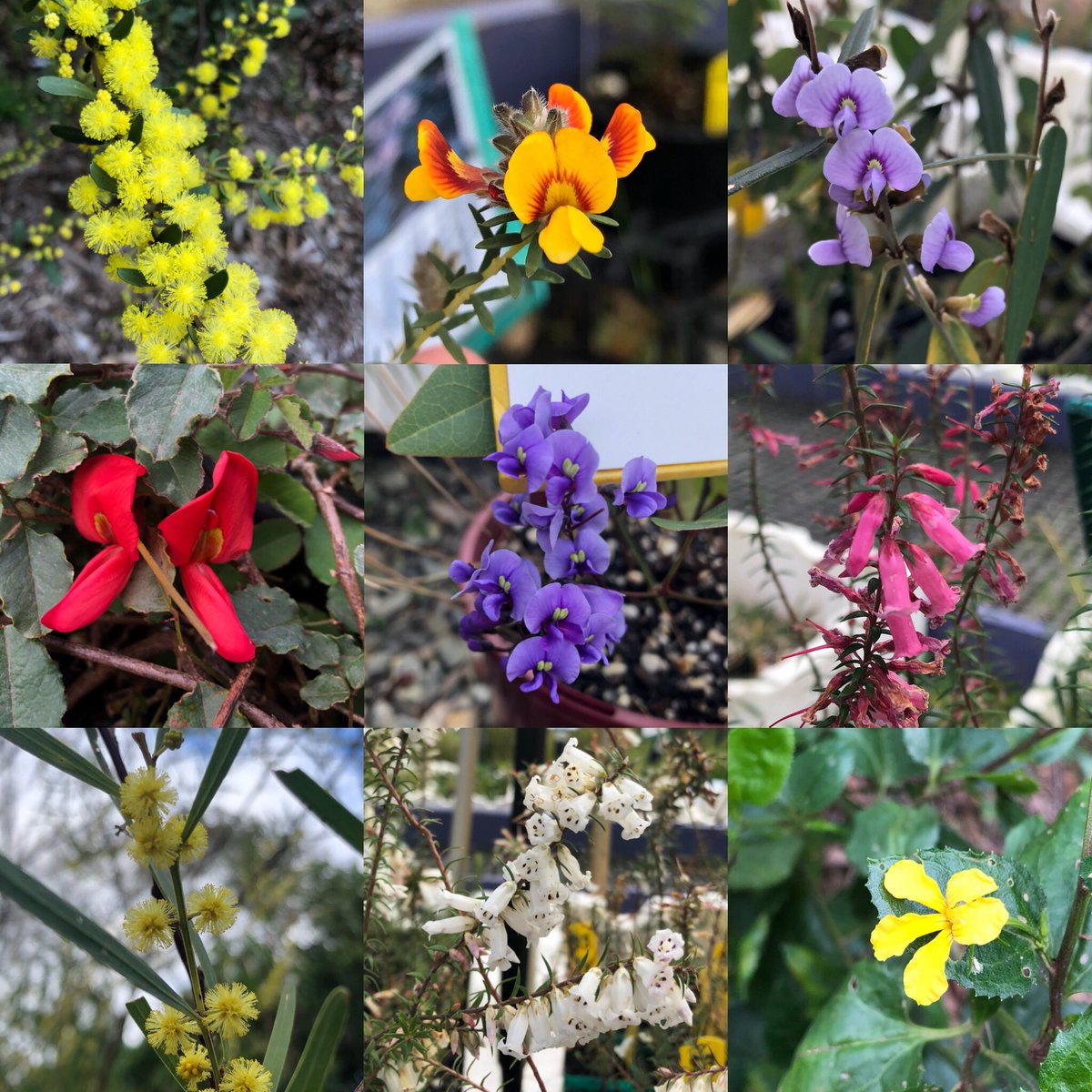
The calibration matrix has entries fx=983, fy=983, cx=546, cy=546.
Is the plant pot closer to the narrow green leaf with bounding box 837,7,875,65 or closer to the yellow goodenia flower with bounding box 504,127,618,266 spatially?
the yellow goodenia flower with bounding box 504,127,618,266

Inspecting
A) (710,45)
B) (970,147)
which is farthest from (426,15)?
(970,147)

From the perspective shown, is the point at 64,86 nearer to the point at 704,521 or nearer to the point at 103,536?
the point at 103,536

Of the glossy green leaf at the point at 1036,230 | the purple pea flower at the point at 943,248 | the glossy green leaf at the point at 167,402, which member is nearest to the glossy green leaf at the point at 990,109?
the glossy green leaf at the point at 1036,230

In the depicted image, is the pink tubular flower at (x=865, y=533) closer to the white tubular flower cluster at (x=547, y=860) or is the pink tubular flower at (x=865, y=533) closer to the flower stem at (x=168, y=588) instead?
the white tubular flower cluster at (x=547, y=860)

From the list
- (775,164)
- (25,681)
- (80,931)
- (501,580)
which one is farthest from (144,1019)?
(775,164)

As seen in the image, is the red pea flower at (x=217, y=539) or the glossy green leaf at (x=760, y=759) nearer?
the red pea flower at (x=217, y=539)

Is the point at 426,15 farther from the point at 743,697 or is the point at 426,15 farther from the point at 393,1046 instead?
the point at 393,1046
